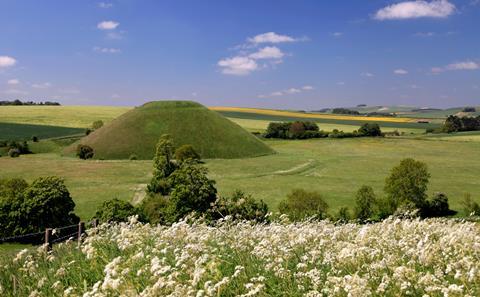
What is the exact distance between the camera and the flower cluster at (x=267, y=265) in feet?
21.2

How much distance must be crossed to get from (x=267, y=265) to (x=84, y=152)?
12100cm

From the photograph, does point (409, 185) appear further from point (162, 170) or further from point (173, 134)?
point (173, 134)

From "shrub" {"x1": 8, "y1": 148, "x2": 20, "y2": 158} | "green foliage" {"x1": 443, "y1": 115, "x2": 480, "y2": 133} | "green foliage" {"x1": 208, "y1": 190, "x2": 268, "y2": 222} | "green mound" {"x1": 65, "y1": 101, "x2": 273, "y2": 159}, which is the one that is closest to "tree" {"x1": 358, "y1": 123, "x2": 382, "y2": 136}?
"green foliage" {"x1": 443, "y1": 115, "x2": 480, "y2": 133}

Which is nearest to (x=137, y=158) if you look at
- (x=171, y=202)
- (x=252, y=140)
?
(x=252, y=140)

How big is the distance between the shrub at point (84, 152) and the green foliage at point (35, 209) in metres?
69.6

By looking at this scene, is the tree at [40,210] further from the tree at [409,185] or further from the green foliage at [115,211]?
the tree at [409,185]

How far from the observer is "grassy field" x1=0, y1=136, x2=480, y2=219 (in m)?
73.0

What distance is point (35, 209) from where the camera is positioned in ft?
160

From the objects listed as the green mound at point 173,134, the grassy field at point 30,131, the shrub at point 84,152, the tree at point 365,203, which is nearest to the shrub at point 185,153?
the green mound at point 173,134

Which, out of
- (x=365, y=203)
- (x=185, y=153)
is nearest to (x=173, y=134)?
(x=185, y=153)

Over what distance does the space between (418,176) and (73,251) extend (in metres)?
61.1

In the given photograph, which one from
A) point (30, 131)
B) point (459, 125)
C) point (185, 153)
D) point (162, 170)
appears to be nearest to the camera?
point (162, 170)

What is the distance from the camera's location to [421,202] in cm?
6406

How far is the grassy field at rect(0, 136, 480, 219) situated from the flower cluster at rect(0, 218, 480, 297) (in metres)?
51.4
